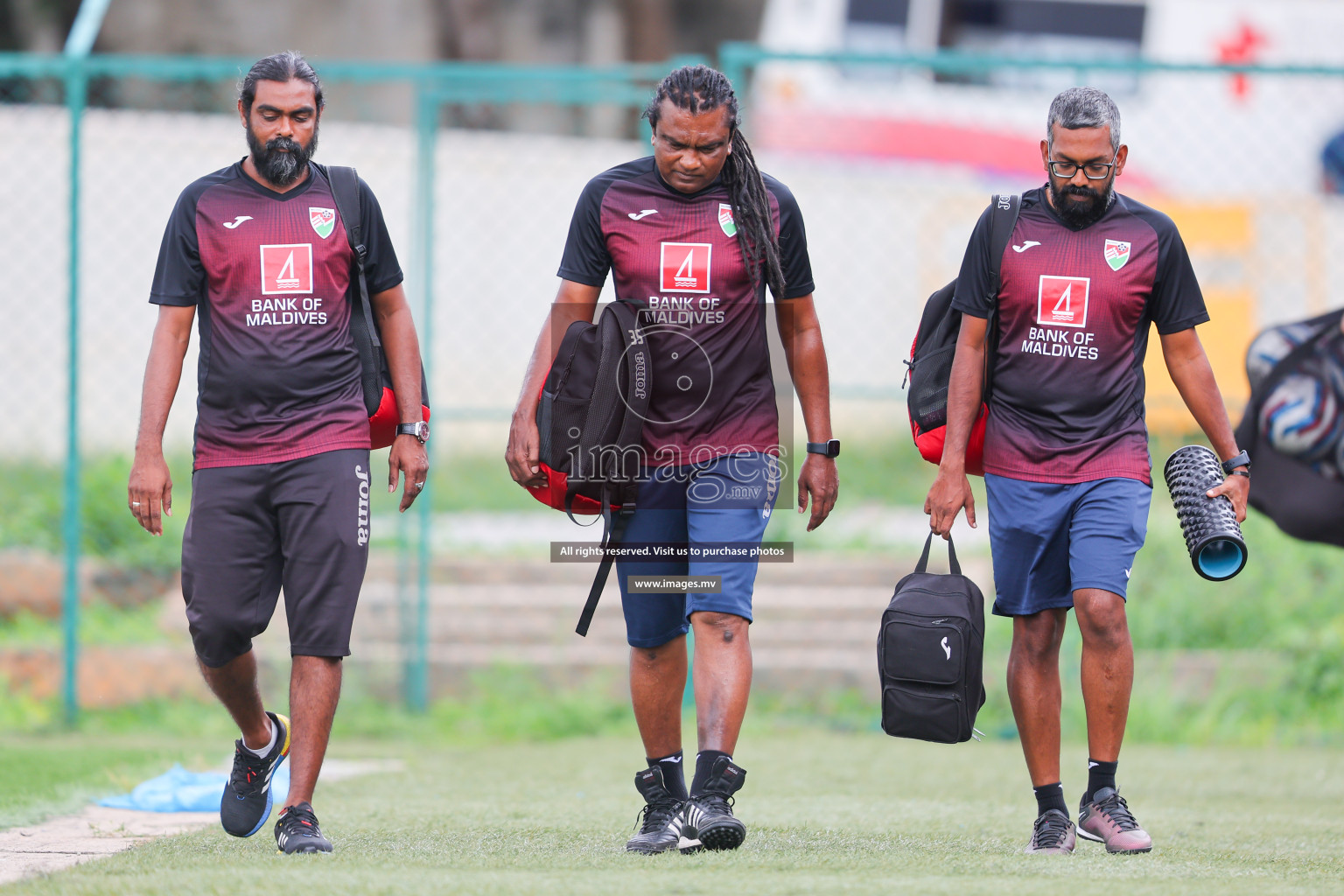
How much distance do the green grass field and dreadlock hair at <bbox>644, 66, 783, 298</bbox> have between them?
171cm

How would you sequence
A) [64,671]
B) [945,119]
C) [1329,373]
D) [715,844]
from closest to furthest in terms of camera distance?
[715,844] → [1329,373] → [64,671] → [945,119]

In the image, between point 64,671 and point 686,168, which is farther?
point 64,671

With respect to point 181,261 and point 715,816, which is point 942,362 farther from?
point 181,261

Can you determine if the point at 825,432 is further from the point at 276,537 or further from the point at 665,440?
the point at 276,537

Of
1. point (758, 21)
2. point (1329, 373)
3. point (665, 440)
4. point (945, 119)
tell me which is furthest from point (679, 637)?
point (758, 21)

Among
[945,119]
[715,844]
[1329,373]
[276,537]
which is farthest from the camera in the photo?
[945,119]

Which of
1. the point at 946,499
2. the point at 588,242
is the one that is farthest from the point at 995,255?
the point at 588,242

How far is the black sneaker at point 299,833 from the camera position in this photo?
424cm

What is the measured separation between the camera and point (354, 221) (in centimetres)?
456

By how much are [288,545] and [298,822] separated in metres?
0.78

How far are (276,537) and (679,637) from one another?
1.24 metres

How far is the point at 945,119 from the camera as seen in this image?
14.0 m

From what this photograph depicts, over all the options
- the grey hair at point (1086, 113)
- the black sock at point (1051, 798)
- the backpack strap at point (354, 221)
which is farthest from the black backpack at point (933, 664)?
the backpack strap at point (354, 221)

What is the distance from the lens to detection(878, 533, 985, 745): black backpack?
14.5 feet
